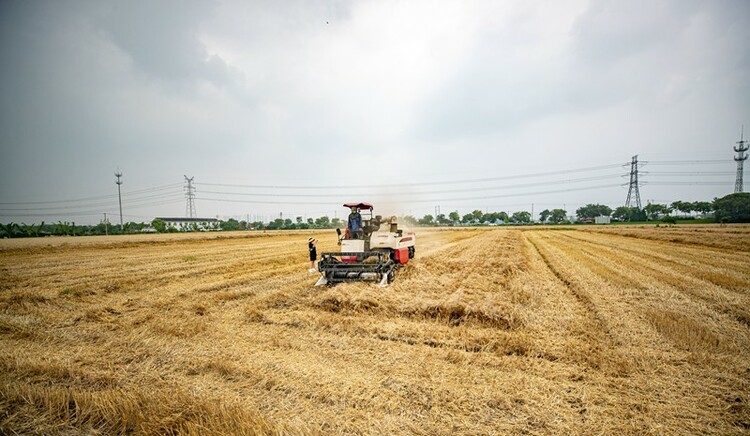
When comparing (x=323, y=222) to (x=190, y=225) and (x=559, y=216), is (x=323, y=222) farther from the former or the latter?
(x=559, y=216)

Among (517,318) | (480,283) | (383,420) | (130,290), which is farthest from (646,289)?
(130,290)

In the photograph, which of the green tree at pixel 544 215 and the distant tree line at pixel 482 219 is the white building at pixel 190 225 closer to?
the distant tree line at pixel 482 219

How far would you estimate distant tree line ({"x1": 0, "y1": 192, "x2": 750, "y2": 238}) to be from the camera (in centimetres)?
5584

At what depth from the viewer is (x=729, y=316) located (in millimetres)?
6008

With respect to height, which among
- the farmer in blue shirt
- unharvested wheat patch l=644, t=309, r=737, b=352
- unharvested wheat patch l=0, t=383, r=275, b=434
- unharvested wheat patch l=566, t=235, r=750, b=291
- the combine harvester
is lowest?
unharvested wheat patch l=566, t=235, r=750, b=291

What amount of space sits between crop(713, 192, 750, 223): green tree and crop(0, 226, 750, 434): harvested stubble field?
69.4 m

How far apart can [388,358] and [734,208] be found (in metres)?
90.8

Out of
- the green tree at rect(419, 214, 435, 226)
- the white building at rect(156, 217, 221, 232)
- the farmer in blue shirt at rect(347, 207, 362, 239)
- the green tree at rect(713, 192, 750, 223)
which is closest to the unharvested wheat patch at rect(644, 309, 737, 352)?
the farmer in blue shirt at rect(347, 207, 362, 239)

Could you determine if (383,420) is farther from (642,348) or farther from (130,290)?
(130,290)

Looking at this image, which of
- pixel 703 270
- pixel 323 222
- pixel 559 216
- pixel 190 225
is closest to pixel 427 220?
pixel 323 222

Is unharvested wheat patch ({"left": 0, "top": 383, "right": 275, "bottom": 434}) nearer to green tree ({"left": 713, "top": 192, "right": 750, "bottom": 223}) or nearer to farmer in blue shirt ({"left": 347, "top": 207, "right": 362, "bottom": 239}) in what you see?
farmer in blue shirt ({"left": 347, "top": 207, "right": 362, "bottom": 239})

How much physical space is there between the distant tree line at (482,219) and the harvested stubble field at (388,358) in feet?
21.7

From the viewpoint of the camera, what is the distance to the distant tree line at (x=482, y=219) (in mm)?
55844

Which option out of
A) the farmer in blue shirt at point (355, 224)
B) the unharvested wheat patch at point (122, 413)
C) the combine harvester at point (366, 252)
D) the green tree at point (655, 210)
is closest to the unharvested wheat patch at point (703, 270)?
the combine harvester at point (366, 252)
